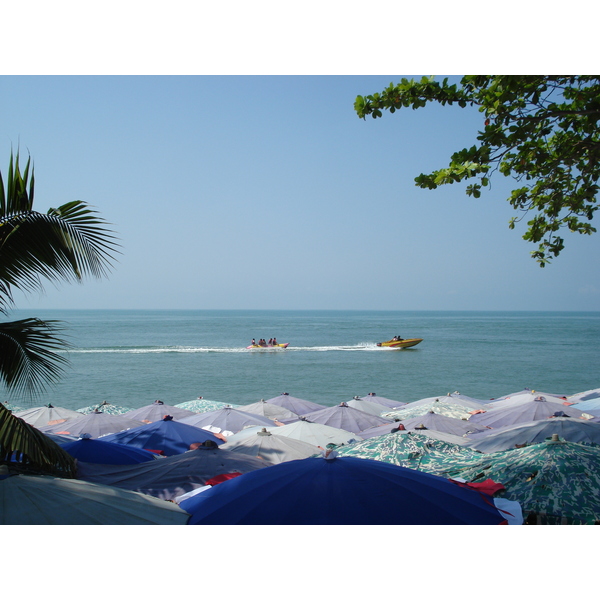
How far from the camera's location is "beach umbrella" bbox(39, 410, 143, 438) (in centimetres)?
1101

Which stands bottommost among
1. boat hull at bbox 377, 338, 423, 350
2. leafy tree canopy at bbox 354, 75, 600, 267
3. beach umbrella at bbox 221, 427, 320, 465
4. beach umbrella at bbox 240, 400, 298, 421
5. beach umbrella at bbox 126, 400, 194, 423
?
beach umbrella at bbox 221, 427, 320, 465

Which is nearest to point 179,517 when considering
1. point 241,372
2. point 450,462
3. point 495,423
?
point 450,462

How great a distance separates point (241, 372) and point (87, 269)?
33305 millimetres

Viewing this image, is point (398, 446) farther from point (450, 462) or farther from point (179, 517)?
point (179, 517)

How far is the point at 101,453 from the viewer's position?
7.20 meters

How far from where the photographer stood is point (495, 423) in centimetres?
1197

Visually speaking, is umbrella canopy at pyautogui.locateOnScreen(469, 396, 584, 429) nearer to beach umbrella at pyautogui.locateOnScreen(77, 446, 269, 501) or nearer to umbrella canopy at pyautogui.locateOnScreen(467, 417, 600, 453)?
umbrella canopy at pyautogui.locateOnScreen(467, 417, 600, 453)

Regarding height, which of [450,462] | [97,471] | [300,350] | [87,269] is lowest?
[97,471]

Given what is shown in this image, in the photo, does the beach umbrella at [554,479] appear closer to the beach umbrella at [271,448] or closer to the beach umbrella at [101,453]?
the beach umbrella at [271,448]

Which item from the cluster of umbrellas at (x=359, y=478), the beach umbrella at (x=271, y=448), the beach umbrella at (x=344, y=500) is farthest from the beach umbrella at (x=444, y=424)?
the beach umbrella at (x=344, y=500)

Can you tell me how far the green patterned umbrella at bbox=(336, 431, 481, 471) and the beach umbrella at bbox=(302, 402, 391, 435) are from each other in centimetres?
582

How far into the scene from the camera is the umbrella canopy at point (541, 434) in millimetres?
7527

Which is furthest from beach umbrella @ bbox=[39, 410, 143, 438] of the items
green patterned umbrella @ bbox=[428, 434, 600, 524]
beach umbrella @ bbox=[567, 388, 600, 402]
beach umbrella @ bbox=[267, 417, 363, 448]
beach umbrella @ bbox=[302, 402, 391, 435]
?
beach umbrella @ bbox=[567, 388, 600, 402]

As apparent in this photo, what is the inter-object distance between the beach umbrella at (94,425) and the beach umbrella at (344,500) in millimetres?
8063
